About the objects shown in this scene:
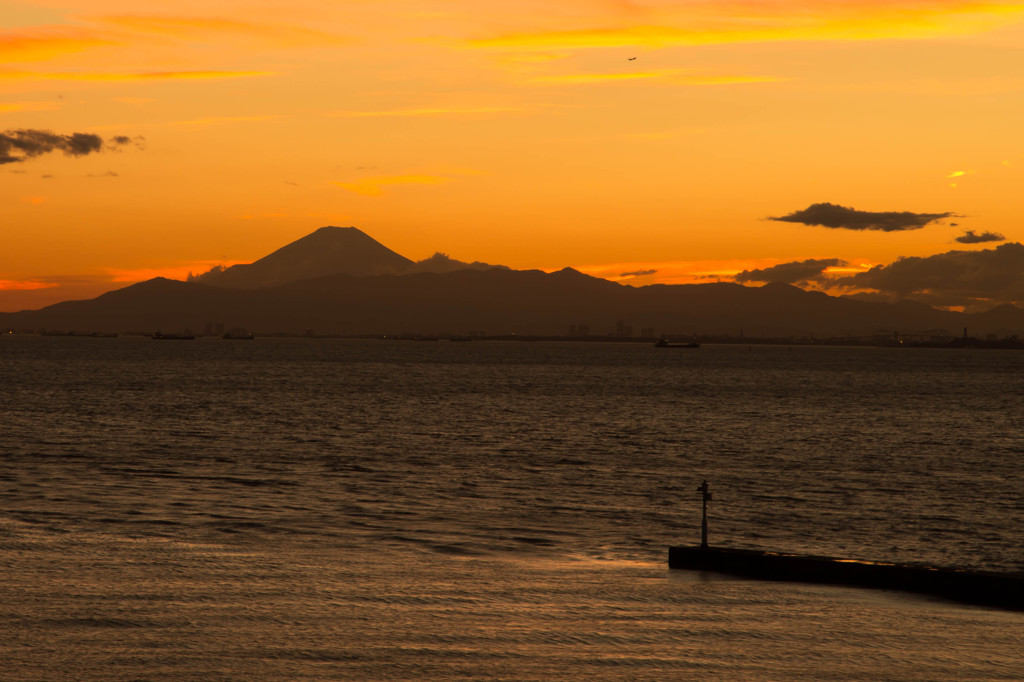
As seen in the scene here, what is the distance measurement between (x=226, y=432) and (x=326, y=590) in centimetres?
5861

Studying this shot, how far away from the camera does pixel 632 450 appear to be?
2758 inches

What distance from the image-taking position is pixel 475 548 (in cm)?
3039

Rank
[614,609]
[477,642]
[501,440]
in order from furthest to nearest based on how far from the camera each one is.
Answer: [501,440] < [614,609] < [477,642]

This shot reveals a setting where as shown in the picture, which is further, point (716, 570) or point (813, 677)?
point (716, 570)

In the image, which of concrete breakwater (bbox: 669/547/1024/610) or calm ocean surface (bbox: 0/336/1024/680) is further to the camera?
concrete breakwater (bbox: 669/547/1024/610)

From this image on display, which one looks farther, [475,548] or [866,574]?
[475,548]

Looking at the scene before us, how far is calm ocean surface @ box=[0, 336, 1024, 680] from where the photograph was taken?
18.5 m

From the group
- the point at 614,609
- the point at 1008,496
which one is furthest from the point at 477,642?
the point at 1008,496

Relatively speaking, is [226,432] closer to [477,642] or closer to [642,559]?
[642,559]

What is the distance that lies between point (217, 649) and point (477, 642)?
4.62m

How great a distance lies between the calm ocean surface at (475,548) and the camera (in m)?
18.5

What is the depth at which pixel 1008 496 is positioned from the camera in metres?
48.2

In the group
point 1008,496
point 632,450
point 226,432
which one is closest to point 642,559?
point 1008,496

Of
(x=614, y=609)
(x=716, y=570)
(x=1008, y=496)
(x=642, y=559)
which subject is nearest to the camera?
(x=614, y=609)
